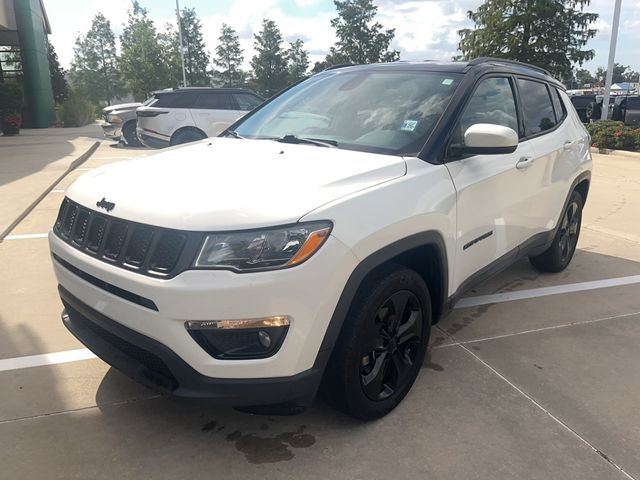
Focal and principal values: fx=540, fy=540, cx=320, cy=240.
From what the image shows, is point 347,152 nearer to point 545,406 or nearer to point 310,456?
point 310,456

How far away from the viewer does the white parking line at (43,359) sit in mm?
3238

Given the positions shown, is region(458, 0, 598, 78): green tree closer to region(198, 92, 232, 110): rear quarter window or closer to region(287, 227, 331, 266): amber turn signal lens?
region(198, 92, 232, 110): rear quarter window

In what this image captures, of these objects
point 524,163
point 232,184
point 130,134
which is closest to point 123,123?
point 130,134

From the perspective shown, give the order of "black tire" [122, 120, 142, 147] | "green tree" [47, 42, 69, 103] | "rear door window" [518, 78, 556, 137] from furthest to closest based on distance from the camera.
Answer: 1. "green tree" [47, 42, 69, 103]
2. "black tire" [122, 120, 142, 147]
3. "rear door window" [518, 78, 556, 137]

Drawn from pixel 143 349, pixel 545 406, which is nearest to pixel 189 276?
pixel 143 349

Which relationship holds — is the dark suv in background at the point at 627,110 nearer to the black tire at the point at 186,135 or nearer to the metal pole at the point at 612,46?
the metal pole at the point at 612,46

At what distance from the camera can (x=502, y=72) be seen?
12.1 feet

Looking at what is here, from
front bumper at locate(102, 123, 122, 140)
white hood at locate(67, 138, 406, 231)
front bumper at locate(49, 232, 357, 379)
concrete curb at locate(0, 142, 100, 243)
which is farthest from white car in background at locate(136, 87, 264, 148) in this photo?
front bumper at locate(49, 232, 357, 379)

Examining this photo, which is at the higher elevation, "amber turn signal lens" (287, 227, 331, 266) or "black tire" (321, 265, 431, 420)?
"amber turn signal lens" (287, 227, 331, 266)

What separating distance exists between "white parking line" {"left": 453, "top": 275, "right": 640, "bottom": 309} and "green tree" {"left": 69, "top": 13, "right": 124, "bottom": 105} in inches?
2427

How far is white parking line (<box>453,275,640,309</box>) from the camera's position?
14.1ft

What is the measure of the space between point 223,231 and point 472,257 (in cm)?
172

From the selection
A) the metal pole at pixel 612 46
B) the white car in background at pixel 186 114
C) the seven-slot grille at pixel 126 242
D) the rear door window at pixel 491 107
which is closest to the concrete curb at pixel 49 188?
the white car in background at pixel 186 114

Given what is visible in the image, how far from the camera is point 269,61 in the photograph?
59.6 m
